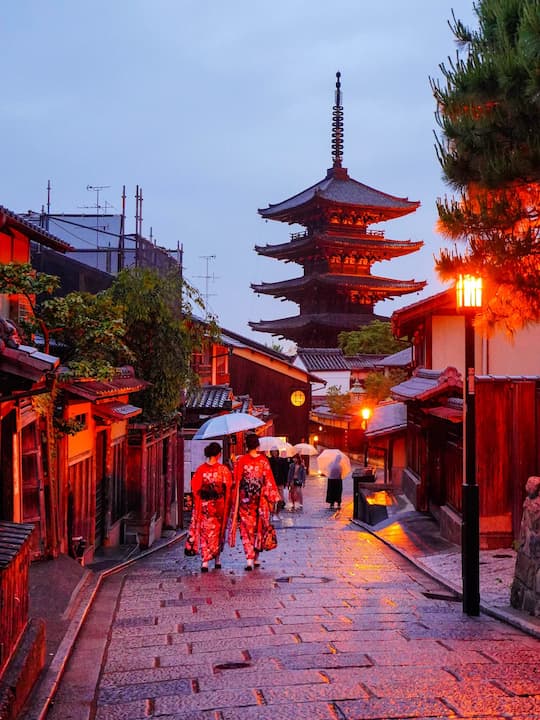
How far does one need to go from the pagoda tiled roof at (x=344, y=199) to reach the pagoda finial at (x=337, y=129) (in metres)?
1.36

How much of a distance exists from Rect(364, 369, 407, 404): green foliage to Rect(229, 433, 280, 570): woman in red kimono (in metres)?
28.3

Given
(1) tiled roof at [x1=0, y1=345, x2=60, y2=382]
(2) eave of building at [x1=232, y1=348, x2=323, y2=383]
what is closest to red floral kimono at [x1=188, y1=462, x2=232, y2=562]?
(1) tiled roof at [x1=0, y1=345, x2=60, y2=382]

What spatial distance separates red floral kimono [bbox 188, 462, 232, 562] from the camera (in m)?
11.4

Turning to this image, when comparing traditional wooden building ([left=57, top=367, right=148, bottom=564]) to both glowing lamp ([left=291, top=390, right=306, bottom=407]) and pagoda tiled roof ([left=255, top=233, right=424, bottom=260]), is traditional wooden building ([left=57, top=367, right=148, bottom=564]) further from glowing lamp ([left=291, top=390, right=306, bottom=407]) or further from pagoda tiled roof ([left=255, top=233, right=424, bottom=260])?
pagoda tiled roof ([left=255, top=233, right=424, bottom=260])

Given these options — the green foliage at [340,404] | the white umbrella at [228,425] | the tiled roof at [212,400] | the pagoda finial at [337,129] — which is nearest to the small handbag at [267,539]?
the white umbrella at [228,425]

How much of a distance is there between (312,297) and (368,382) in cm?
1856

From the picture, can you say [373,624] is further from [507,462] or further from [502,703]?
[507,462]

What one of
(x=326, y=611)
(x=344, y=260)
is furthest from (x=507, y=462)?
(x=344, y=260)

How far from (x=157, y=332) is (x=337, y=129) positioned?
4654 centimetres

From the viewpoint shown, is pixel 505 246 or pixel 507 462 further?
pixel 507 462

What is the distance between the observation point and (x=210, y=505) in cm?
1147

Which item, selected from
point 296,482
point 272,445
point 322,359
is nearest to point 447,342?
point 296,482

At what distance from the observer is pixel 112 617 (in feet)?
27.4

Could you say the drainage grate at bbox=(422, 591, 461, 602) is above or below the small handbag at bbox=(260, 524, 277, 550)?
below
